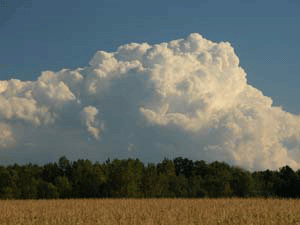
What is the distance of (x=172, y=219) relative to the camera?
891 inches

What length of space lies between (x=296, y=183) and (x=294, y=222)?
74.6m

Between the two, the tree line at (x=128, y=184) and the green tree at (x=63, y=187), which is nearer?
the tree line at (x=128, y=184)

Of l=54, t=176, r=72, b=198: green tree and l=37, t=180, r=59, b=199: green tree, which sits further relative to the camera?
l=54, t=176, r=72, b=198: green tree

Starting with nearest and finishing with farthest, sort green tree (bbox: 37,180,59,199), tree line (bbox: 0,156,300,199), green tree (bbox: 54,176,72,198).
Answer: tree line (bbox: 0,156,300,199), green tree (bbox: 37,180,59,199), green tree (bbox: 54,176,72,198)

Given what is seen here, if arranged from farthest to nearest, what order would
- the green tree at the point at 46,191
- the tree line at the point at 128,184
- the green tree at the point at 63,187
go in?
the green tree at the point at 63,187 → the green tree at the point at 46,191 → the tree line at the point at 128,184

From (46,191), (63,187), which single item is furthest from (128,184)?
(46,191)

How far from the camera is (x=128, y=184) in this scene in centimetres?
7762

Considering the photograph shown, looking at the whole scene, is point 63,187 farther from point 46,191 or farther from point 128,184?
point 128,184

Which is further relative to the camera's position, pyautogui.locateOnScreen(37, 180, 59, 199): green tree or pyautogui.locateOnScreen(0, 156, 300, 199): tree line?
pyautogui.locateOnScreen(37, 180, 59, 199): green tree

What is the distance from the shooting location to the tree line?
80.2 meters

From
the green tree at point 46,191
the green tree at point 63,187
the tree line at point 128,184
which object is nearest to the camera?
the tree line at point 128,184

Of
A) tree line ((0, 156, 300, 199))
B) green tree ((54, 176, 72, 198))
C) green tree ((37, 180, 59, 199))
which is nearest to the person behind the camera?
tree line ((0, 156, 300, 199))

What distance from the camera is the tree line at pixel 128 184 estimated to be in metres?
80.2

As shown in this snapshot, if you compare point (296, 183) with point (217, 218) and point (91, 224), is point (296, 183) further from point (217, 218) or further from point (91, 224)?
point (91, 224)
